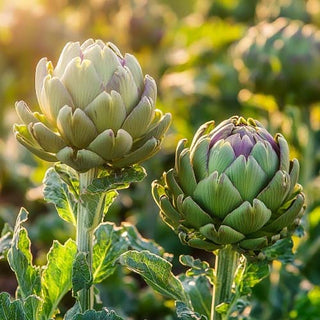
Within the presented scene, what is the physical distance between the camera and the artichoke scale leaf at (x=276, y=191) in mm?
922

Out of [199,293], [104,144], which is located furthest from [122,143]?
[199,293]

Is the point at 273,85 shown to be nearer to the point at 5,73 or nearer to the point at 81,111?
the point at 81,111

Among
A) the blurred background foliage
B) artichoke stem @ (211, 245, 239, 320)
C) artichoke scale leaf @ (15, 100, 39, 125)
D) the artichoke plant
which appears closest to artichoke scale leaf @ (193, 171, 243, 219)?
artichoke stem @ (211, 245, 239, 320)

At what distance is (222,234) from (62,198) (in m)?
0.24

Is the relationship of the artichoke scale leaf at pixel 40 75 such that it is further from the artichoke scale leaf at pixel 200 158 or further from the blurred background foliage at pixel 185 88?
the blurred background foliage at pixel 185 88

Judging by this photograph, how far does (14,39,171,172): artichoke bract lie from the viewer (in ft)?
2.95

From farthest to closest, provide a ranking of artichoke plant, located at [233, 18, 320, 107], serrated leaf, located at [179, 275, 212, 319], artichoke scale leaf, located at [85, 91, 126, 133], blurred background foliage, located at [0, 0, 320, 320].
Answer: artichoke plant, located at [233, 18, 320, 107]
blurred background foliage, located at [0, 0, 320, 320]
serrated leaf, located at [179, 275, 212, 319]
artichoke scale leaf, located at [85, 91, 126, 133]

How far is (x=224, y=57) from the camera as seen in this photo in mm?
2904

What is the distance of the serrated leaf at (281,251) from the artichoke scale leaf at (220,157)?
0.63ft

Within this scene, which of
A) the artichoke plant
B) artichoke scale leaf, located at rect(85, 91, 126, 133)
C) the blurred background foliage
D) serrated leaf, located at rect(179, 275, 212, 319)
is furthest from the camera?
the artichoke plant

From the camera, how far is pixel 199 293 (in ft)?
3.86

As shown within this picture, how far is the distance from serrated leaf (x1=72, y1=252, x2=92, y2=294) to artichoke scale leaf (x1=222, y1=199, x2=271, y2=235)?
0.57 ft

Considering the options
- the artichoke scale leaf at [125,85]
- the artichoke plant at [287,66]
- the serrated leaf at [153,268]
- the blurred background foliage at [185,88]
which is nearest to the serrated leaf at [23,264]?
the serrated leaf at [153,268]

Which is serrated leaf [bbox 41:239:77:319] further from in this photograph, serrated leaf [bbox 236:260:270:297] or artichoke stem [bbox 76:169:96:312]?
serrated leaf [bbox 236:260:270:297]
